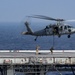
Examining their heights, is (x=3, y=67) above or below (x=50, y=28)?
below

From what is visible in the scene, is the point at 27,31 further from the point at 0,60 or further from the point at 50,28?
the point at 0,60

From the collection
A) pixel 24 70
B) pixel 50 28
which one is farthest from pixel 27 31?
pixel 24 70

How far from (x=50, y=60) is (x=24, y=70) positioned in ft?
13.4

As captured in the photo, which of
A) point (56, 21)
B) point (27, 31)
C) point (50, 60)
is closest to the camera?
point (50, 60)

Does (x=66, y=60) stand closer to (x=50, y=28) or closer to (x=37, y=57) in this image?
(x=37, y=57)

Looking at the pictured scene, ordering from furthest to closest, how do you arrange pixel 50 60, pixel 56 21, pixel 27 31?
1. pixel 27 31
2. pixel 56 21
3. pixel 50 60

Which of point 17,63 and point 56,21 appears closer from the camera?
point 17,63

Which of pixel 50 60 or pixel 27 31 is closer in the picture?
pixel 50 60

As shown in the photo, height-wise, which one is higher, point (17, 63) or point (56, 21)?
point (56, 21)

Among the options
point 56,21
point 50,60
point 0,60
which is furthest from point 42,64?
point 56,21

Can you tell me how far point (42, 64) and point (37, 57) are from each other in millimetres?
1079

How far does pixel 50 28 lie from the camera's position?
250 feet

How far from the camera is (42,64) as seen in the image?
64.2 m

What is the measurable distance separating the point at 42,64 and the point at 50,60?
41.2 inches
